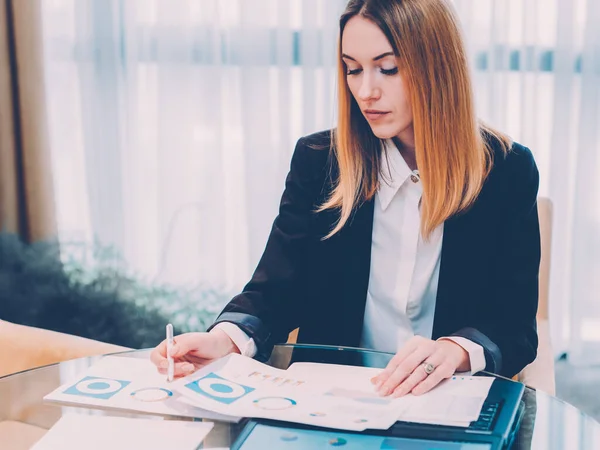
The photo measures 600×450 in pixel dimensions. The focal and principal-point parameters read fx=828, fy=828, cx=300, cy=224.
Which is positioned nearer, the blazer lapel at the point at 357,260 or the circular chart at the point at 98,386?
the circular chart at the point at 98,386

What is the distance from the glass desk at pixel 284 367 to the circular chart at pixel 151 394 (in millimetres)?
44

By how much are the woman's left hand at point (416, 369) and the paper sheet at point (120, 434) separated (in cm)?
28

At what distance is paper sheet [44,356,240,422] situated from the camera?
48.3 inches

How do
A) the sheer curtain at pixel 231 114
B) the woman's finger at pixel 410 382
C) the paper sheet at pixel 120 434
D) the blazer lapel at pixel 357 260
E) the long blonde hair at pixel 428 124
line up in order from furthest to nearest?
the sheer curtain at pixel 231 114, the blazer lapel at pixel 357 260, the long blonde hair at pixel 428 124, the woman's finger at pixel 410 382, the paper sheet at pixel 120 434

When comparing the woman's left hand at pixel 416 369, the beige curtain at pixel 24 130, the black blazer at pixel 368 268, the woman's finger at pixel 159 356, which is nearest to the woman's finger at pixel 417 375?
the woman's left hand at pixel 416 369

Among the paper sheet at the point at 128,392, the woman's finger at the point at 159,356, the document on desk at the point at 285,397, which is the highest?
the woman's finger at the point at 159,356

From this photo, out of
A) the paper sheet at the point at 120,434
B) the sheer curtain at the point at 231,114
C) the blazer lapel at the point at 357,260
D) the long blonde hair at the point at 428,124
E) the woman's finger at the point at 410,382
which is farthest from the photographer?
the sheer curtain at the point at 231,114

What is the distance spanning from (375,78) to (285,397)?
24.7 inches

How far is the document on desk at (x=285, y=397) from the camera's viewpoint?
1155 mm

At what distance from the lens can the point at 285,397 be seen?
123cm

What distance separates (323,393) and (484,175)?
2.09 ft

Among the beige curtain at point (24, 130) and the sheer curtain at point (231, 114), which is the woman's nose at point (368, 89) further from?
the beige curtain at point (24, 130)

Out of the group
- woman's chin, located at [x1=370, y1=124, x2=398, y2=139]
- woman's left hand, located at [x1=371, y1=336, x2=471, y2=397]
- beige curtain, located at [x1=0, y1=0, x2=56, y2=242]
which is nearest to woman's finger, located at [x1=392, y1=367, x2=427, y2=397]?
woman's left hand, located at [x1=371, y1=336, x2=471, y2=397]

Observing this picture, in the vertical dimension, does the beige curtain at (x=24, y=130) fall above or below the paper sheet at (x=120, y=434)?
above
